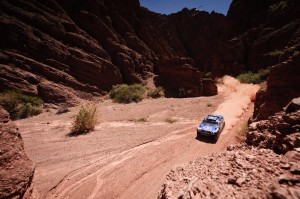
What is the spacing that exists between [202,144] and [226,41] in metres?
43.1

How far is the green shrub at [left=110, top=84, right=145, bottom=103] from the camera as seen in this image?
2706 cm

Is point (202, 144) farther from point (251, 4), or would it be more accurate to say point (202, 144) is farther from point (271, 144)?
point (251, 4)

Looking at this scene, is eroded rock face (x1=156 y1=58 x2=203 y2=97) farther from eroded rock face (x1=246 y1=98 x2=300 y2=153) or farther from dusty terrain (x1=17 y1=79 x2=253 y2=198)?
eroded rock face (x1=246 y1=98 x2=300 y2=153)

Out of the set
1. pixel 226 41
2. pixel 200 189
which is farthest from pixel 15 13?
pixel 226 41

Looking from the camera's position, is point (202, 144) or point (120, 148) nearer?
point (120, 148)

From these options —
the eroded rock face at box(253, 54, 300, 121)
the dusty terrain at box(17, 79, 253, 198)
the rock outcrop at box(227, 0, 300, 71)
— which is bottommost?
the dusty terrain at box(17, 79, 253, 198)

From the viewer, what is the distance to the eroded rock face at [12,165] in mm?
4066

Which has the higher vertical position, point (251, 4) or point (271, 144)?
point (251, 4)

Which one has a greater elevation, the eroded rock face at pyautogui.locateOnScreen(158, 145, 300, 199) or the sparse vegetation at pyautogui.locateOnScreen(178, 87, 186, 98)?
the sparse vegetation at pyautogui.locateOnScreen(178, 87, 186, 98)

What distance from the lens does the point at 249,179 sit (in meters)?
3.49

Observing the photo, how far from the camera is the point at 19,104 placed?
20812mm

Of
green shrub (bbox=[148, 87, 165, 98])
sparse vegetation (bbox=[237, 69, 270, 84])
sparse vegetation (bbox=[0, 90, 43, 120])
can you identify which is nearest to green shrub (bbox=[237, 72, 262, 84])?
sparse vegetation (bbox=[237, 69, 270, 84])

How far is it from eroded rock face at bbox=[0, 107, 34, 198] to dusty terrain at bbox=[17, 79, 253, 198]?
110 centimetres

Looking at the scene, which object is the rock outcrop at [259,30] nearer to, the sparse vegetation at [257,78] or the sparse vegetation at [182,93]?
the sparse vegetation at [257,78]
